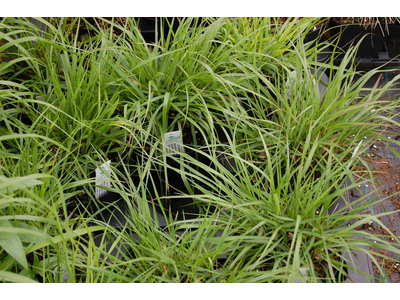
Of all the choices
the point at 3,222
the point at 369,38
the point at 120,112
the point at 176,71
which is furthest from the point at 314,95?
the point at 3,222

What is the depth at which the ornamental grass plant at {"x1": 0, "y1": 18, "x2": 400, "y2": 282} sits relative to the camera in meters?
0.86

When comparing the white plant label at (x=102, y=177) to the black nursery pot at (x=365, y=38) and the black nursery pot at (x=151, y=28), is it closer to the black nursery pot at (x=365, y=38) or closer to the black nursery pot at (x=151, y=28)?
the black nursery pot at (x=151, y=28)

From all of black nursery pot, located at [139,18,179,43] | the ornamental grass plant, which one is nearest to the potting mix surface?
the ornamental grass plant

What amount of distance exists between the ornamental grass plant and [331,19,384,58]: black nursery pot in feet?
1.85

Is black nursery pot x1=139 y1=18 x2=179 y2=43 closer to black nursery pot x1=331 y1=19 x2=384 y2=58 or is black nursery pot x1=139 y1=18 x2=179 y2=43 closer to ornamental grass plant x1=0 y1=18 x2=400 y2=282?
ornamental grass plant x1=0 y1=18 x2=400 y2=282

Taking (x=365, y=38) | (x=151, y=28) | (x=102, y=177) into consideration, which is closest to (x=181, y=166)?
(x=102, y=177)

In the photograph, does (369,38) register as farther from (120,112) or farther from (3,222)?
(3,222)

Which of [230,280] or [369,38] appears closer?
[230,280]

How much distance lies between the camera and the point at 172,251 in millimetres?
924

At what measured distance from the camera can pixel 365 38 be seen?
175cm

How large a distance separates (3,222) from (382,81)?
6.06 feet

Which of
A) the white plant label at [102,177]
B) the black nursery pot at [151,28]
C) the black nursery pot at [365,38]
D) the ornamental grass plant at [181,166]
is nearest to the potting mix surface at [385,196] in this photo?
the ornamental grass plant at [181,166]

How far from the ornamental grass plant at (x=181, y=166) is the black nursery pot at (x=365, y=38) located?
57 cm

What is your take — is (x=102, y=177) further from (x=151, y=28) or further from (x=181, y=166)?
(x=151, y=28)
